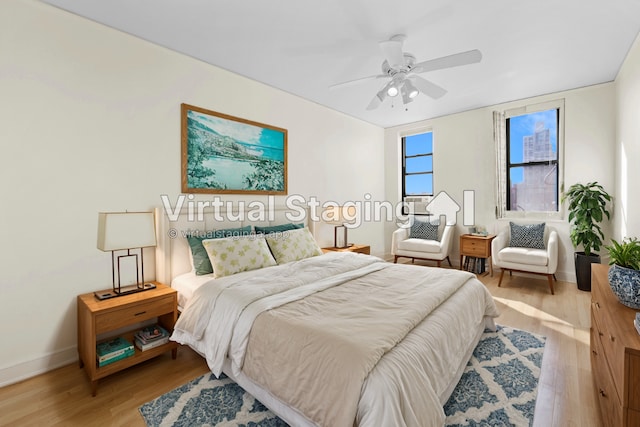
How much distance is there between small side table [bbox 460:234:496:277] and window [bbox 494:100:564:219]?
0.60m

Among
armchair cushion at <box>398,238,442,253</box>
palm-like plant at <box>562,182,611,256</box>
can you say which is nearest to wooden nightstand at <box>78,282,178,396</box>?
armchair cushion at <box>398,238,442,253</box>

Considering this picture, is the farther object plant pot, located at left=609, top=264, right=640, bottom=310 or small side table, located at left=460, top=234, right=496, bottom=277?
small side table, located at left=460, top=234, right=496, bottom=277

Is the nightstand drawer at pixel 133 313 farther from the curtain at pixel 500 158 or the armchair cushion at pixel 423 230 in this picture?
the curtain at pixel 500 158

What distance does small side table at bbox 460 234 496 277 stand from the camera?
4453 mm

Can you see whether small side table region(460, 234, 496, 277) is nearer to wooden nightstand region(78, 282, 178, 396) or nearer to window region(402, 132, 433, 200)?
window region(402, 132, 433, 200)

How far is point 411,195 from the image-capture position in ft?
19.3

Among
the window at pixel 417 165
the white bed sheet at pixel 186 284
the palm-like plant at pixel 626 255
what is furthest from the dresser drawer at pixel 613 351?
→ the window at pixel 417 165


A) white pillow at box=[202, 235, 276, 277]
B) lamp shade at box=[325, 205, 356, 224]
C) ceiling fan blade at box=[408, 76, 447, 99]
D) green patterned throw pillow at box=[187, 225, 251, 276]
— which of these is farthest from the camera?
lamp shade at box=[325, 205, 356, 224]

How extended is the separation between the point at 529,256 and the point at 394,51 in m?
3.12

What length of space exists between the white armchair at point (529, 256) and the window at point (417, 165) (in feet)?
5.49

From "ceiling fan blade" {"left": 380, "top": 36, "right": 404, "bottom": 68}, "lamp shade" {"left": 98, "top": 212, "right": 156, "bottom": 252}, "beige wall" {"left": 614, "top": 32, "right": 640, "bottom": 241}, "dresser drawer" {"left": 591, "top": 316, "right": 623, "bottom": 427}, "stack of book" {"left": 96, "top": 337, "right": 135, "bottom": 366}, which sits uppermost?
"ceiling fan blade" {"left": 380, "top": 36, "right": 404, "bottom": 68}

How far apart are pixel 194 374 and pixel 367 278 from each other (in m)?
1.49

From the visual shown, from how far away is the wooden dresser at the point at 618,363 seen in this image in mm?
1148

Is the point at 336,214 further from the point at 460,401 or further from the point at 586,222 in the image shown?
the point at 586,222
